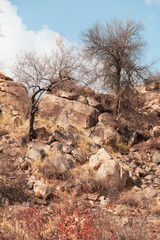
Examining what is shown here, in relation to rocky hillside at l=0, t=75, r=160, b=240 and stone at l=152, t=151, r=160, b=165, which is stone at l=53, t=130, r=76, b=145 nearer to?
rocky hillside at l=0, t=75, r=160, b=240

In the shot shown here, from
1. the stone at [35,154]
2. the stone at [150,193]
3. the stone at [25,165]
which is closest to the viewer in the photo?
the stone at [150,193]

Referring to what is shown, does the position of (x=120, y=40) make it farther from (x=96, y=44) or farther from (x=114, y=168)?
(x=114, y=168)

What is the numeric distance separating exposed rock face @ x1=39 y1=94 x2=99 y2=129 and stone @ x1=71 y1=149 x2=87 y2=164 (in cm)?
326

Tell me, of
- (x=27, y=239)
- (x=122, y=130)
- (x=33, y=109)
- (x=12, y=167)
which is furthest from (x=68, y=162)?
(x=122, y=130)

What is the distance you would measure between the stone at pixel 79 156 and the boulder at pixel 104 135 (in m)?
2.32

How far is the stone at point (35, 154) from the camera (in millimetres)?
7965

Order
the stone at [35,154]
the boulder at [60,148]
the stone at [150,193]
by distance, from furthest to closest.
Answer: the boulder at [60,148]
the stone at [35,154]
the stone at [150,193]

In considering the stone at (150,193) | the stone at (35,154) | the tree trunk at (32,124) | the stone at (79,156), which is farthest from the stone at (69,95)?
the stone at (150,193)

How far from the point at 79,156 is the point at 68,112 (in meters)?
4.35

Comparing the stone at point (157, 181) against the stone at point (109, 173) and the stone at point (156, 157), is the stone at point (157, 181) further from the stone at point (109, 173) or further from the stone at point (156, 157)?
the stone at point (156, 157)

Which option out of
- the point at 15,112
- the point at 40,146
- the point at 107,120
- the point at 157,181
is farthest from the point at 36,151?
the point at 107,120

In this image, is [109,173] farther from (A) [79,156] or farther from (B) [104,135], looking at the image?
(B) [104,135]

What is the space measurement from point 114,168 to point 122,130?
17.7 ft

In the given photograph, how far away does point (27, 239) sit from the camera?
358cm
